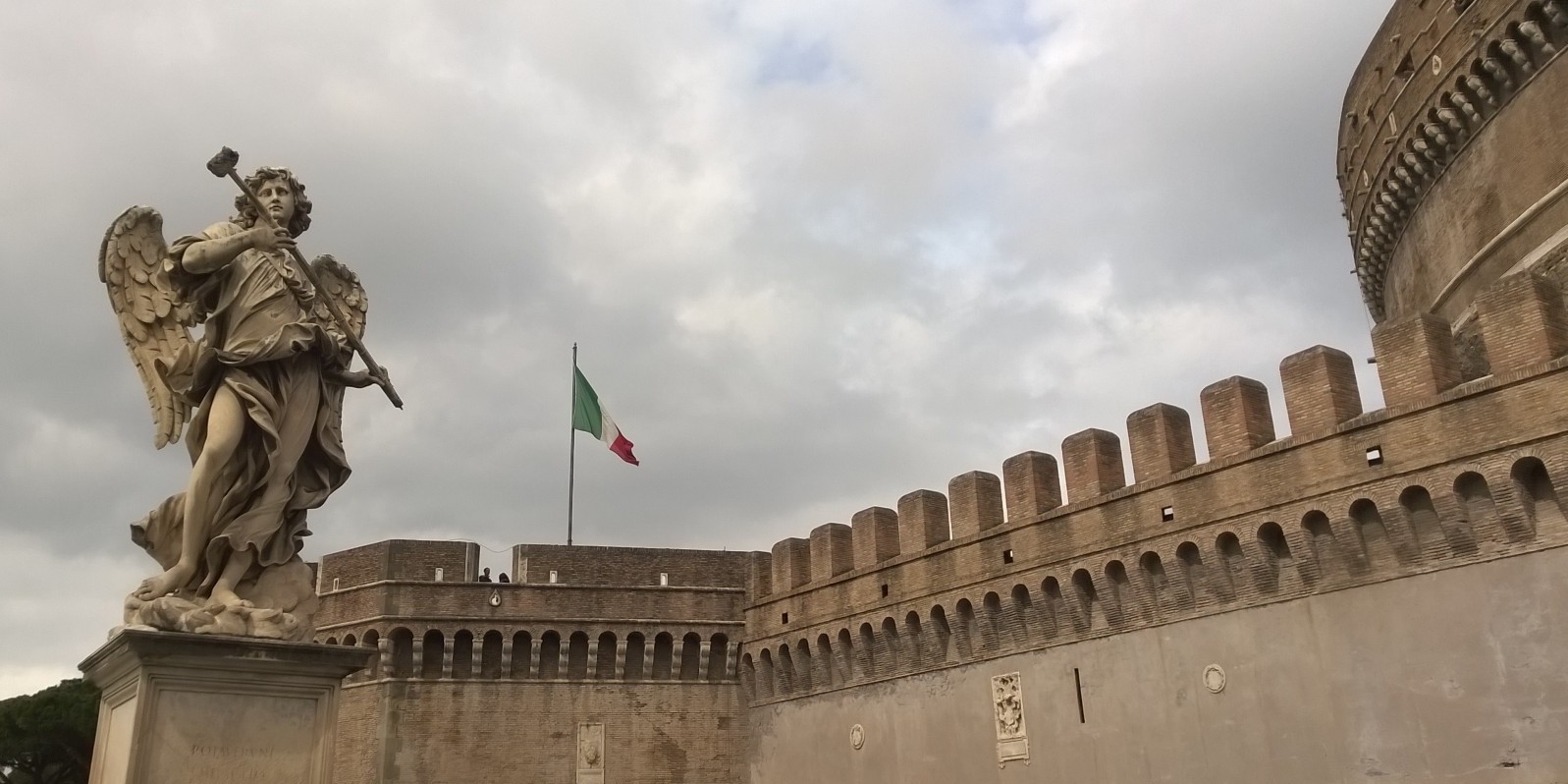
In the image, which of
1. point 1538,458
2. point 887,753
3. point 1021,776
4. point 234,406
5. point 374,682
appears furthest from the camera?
point 374,682

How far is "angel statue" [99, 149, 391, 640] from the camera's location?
3971mm

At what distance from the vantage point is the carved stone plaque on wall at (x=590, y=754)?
19359 millimetres

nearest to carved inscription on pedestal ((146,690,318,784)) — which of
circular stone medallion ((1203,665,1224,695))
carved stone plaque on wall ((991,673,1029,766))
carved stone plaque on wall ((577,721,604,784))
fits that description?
circular stone medallion ((1203,665,1224,695))

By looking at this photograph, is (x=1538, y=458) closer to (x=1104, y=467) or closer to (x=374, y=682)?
(x=1104, y=467)

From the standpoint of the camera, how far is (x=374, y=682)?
63.1 ft

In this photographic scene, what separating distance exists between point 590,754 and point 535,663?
5.49 feet

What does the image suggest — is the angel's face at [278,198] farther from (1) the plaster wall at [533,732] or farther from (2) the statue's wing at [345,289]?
(1) the plaster wall at [533,732]

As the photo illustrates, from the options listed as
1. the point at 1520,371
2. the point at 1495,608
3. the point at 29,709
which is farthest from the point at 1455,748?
the point at 29,709

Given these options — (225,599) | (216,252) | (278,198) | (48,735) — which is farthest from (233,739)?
(48,735)

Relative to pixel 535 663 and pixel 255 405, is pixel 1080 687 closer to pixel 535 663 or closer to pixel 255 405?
pixel 535 663

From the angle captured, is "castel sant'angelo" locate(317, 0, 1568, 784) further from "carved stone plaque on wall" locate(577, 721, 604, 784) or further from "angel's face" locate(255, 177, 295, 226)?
"angel's face" locate(255, 177, 295, 226)

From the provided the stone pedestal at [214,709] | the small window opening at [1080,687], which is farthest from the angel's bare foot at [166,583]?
the small window opening at [1080,687]

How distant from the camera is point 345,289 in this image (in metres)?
4.88

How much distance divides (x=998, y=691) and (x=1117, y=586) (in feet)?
7.76
